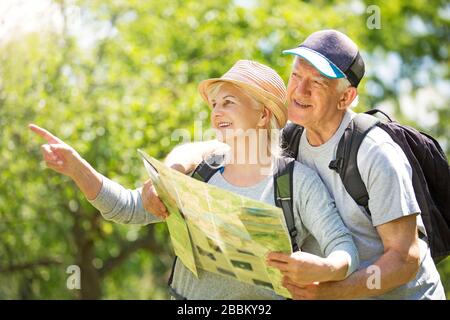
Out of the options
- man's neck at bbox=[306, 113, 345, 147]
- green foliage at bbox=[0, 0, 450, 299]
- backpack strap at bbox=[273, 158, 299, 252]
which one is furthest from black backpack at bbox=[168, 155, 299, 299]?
green foliage at bbox=[0, 0, 450, 299]

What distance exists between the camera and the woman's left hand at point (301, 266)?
90.7 inches

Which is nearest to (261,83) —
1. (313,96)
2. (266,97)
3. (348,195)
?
(266,97)

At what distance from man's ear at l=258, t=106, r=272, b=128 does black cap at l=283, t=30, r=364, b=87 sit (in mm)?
→ 226

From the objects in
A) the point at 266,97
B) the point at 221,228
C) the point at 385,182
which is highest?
the point at 266,97

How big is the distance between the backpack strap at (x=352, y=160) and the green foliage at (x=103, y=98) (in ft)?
14.0

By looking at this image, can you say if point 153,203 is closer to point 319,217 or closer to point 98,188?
point 98,188

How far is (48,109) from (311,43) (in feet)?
16.0

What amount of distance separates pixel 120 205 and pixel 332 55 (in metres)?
0.81

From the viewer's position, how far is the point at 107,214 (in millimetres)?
2773

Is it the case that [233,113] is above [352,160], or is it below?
above

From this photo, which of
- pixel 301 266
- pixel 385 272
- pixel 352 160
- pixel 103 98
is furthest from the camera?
pixel 103 98

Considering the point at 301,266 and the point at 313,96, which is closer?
the point at 301,266

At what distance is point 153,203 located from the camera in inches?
107
